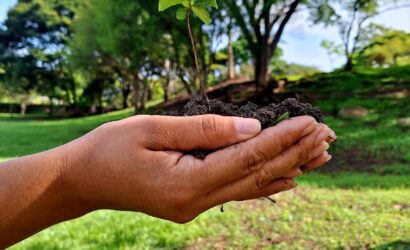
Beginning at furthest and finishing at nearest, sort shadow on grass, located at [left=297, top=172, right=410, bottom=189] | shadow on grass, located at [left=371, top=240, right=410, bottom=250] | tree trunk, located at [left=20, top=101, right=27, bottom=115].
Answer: tree trunk, located at [left=20, top=101, right=27, bottom=115] → shadow on grass, located at [left=297, top=172, right=410, bottom=189] → shadow on grass, located at [left=371, top=240, right=410, bottom=250]

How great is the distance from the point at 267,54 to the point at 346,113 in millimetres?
3735

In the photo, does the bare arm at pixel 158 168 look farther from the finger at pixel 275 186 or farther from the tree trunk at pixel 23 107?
the tree trunk at pixel 23 107

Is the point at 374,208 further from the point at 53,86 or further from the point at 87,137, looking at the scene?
the point at 53,86

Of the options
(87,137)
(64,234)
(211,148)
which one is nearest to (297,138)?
(211,148)

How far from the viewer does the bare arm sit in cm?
148

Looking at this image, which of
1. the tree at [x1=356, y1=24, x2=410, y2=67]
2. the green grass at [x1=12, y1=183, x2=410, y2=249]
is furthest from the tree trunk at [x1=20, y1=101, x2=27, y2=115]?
the green grass at [x1=12, y1=183, x2=410, y2=249]

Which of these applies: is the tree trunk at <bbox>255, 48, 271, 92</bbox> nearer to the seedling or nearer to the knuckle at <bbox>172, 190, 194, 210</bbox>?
the seedling

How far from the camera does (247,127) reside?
149 centimetres

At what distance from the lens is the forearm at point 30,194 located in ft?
5.19


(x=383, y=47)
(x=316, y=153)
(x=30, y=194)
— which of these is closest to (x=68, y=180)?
(x=30, y=194)

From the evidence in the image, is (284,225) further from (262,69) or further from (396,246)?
(262,69)

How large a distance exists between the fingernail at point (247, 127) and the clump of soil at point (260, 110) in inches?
4.9

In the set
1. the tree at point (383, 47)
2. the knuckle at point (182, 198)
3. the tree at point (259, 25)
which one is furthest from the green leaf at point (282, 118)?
the tree at point (383, 47)

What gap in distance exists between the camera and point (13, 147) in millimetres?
17812
